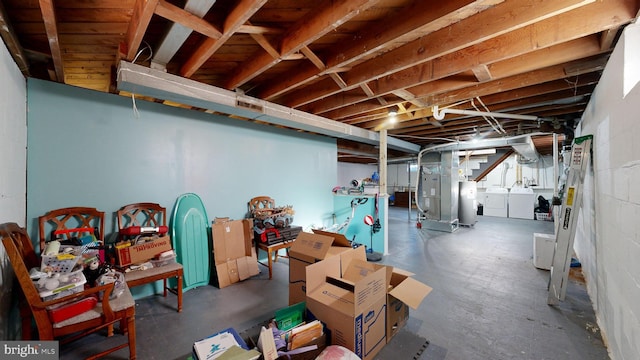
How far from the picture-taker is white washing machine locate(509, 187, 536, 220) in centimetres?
750

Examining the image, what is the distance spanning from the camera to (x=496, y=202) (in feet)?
26.5

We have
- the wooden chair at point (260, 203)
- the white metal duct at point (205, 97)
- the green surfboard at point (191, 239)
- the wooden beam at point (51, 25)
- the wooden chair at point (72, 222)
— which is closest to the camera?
the wooden beam at point (51, 25)

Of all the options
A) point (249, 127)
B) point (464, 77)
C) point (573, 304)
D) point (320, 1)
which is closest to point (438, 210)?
point (573, 304)

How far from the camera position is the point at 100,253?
2.09 metres

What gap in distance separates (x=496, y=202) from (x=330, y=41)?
340 inches

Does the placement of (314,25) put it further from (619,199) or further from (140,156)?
(140,156)

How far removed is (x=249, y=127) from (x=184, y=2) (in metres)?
2.23

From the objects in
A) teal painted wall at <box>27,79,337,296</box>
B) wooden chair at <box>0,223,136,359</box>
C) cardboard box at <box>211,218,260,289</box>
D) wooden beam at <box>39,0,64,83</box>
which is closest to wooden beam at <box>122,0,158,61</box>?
wooden beam at <box>39,0,64,83</box>

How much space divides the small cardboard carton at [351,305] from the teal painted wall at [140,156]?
2.02 metres

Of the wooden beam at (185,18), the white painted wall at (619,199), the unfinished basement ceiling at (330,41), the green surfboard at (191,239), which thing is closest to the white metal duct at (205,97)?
the unfinished basement ceiling at (330,41)

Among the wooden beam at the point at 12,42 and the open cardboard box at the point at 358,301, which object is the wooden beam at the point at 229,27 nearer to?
the wooden beam at the point at 12,42

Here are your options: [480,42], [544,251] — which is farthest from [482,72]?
[544,251]

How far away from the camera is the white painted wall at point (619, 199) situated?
4.35ft

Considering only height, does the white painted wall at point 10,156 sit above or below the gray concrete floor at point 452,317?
above
